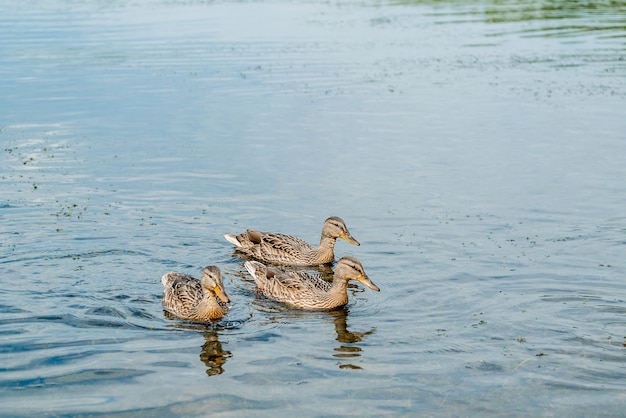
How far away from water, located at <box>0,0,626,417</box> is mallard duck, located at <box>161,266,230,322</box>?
24 cm

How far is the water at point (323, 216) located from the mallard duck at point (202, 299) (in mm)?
237

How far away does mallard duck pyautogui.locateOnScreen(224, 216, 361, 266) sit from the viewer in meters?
15.0

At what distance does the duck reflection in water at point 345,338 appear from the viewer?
11.1 m

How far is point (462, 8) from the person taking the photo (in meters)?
43.4

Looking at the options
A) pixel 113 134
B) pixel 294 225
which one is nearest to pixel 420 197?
pixel 294 225

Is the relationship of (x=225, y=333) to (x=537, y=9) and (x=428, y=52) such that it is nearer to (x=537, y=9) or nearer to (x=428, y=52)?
(x=428, y=52)

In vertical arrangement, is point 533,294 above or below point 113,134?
below

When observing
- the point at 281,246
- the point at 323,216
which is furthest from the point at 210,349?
the point at 323,216

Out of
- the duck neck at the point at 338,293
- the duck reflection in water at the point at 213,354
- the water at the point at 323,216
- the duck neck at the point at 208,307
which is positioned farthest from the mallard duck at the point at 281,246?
the duck reflection in water at the point at 213,354

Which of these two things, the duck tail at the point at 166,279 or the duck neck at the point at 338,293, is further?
the duck neck at the point at 338,293

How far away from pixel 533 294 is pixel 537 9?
30.9 meters

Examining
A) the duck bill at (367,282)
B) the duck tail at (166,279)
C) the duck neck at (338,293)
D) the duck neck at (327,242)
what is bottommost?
the duck neck at (338,293)

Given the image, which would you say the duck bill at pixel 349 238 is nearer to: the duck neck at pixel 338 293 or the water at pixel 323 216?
the water at pixel 323 216

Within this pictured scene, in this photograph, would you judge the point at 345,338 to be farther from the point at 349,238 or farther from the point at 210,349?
the point at 349,238
